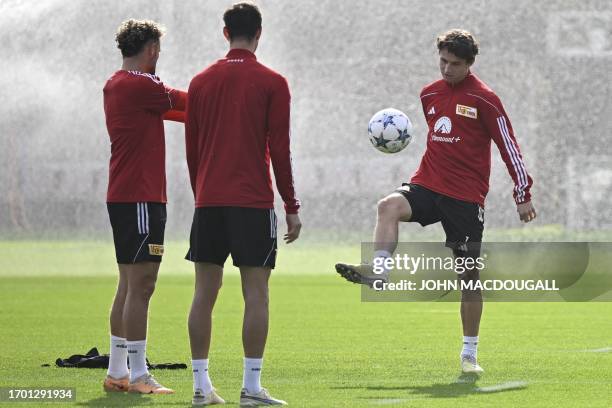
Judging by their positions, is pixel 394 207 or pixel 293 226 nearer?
pixel 293 226

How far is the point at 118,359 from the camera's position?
7016 mm

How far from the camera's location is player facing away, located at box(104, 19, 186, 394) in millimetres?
6766

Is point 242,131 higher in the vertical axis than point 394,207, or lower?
higher

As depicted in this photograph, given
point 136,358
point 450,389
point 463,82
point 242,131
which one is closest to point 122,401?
point 136,358

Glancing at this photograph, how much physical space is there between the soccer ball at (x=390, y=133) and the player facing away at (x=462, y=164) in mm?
827

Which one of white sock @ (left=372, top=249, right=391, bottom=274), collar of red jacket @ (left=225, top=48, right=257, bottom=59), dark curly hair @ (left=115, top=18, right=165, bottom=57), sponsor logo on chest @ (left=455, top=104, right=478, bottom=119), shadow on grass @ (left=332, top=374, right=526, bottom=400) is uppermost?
dark curly hair @ (left=115, top=18, right=165, bottom=57)

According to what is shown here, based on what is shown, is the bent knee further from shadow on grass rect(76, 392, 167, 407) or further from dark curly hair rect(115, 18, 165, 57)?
shadow on grass rect(76, 392, 167, 407)

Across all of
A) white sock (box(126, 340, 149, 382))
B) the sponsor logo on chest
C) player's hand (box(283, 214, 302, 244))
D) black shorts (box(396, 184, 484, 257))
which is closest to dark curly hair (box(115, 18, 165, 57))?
player's hand (box(283, 214, 302, 244))

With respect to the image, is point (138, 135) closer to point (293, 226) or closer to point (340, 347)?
point (293, 226)

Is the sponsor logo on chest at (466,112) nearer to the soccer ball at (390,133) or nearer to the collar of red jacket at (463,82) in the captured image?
the collar of red jacket at (463,82)

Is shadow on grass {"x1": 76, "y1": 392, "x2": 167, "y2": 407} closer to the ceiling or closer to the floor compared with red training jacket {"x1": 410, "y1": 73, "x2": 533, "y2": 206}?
closer to the floor

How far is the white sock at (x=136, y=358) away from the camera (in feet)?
22.2

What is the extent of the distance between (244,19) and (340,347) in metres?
3.68

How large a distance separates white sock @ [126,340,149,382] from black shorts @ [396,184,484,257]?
190 cm
